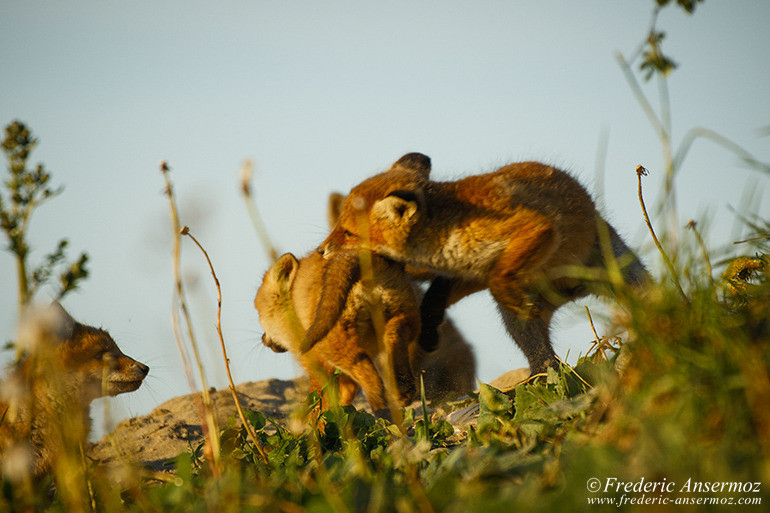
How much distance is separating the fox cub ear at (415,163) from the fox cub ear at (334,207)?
45.2 inches

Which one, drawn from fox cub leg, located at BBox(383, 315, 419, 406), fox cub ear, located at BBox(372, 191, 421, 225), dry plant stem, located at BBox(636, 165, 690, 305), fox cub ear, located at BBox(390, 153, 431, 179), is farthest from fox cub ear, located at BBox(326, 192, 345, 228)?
dry plant stem, located at BBox(636, 165, 690, 305)

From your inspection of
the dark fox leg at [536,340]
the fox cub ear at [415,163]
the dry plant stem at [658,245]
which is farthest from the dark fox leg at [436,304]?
the dry plant stem at [658,245]

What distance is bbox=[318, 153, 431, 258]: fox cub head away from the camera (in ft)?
17.0

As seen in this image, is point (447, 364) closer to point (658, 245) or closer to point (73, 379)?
point (73, 379)

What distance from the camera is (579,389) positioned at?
312 cm

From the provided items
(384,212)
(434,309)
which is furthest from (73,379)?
(434,309)

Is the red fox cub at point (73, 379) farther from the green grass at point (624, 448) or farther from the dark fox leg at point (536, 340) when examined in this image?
the dark fox leg at point (536, 340)

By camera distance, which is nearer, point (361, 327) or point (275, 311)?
point (361, 327)

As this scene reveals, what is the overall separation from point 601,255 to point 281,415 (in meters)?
4.11

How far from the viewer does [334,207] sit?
7.64m

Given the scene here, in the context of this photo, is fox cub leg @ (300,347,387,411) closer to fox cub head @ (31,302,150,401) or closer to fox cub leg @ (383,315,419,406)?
fox cub leg @ (383,315,419,406)

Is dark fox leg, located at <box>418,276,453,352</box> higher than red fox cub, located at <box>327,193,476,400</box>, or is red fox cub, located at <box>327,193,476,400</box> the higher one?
dark fox leg, located at <box>418,276,453,352</box>

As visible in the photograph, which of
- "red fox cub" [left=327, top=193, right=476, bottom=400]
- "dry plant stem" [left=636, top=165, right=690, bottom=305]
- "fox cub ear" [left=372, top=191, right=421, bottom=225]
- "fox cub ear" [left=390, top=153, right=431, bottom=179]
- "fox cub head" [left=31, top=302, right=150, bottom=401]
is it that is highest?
"fox cub ear" [left=390, top=153, right=431, bottom=179]

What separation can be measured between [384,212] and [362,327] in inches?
60.5
